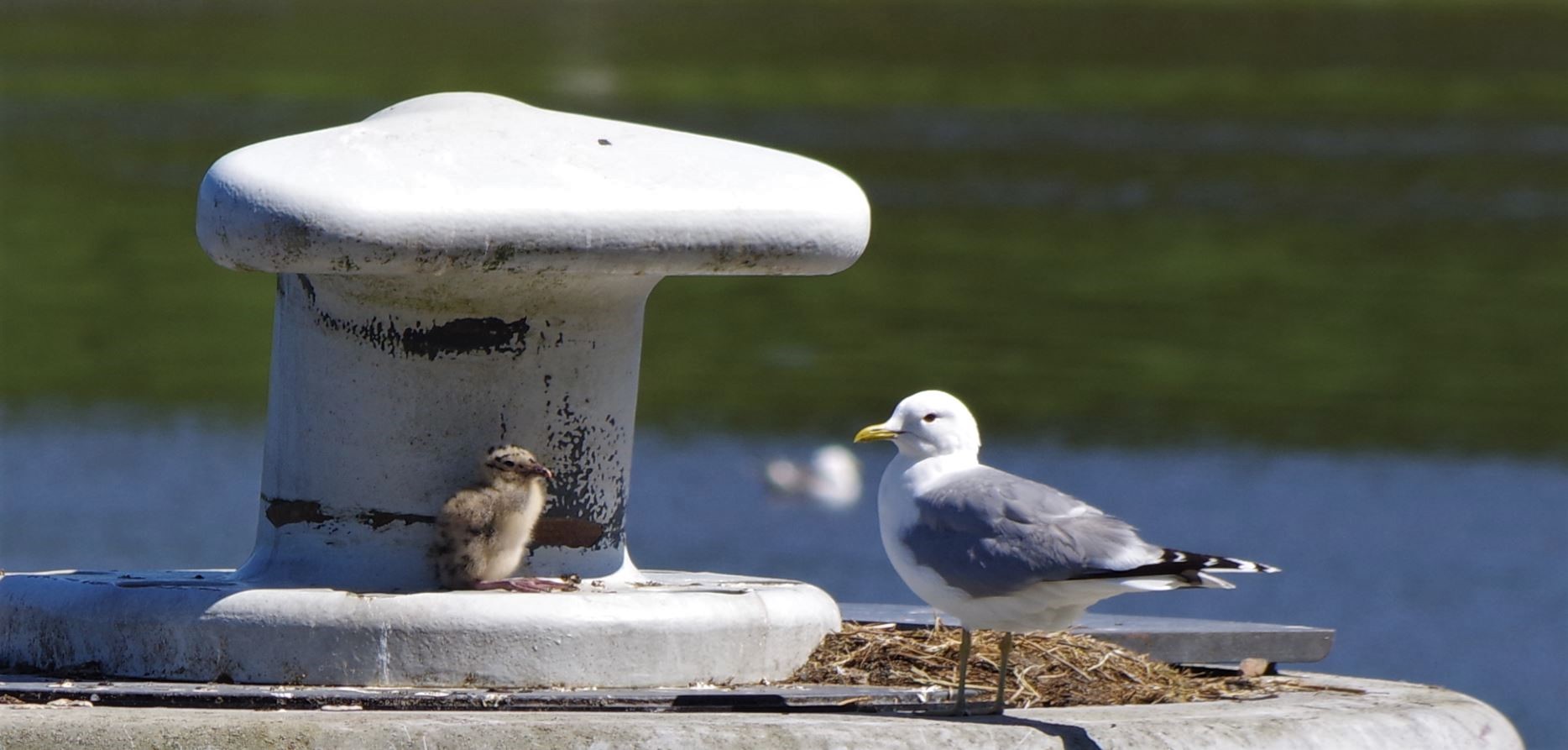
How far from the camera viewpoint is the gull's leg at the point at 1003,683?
4.92 m

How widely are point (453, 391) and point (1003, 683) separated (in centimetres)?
129

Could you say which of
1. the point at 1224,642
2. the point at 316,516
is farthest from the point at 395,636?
the point at 1224,642

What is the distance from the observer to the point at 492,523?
520cm

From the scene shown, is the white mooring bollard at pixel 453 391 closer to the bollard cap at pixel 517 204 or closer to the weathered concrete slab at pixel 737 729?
the bollard cap at pixel 517 204

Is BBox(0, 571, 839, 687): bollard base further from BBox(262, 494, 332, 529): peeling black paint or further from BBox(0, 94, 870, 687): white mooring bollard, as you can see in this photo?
BBox(262, 494, 332, 529): peeling black paint

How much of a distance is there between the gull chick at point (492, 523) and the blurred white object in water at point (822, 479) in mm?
9543

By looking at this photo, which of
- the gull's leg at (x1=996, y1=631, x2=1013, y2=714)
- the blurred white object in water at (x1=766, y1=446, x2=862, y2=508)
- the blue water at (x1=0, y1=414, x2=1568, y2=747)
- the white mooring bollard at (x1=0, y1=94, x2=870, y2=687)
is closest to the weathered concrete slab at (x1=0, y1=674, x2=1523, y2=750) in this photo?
the gull's leg at (x1=996, y1=631, x2=1013, y2=714)

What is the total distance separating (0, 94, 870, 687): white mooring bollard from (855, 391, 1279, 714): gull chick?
1.14 feet

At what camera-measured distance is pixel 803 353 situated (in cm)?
1938

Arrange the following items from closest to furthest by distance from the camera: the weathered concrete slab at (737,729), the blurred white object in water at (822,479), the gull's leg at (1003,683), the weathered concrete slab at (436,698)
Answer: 1. the weathered concrete slab at (737,729)
2. the weathered concrete slab at (436,698)
3. the gull's leg at (1003,683)
4. the blurred white object in water at (822,479)

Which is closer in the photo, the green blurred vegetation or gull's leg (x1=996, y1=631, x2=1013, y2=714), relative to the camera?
gull's leg (x1=996, y1=631, x2=1013, y2=714)

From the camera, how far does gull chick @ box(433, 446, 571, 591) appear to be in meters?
5.20

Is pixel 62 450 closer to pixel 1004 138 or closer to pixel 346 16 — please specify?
pixel 1004 138

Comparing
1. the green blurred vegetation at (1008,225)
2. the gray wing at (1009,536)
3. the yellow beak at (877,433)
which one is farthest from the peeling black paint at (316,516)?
the green blurred vegetation at (1008,225)
